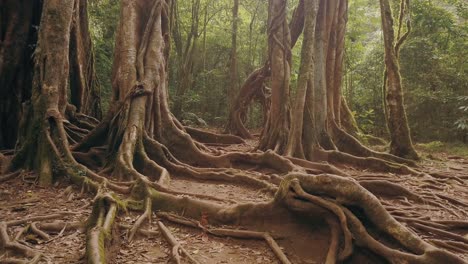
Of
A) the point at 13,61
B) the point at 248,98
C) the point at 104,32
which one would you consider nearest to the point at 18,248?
the point at 13,61

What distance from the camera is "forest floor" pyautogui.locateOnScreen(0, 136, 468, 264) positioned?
11.6 ft

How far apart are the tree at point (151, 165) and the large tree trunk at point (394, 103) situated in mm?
1669

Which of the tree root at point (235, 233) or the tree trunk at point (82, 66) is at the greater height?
the tree trunk at point (82, 66)

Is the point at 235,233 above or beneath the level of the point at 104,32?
beneath

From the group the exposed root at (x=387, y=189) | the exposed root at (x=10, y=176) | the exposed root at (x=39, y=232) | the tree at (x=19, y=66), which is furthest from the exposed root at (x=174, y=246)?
the tree at (x=19, y=66)

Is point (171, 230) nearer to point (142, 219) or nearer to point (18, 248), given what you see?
point (142, 219)

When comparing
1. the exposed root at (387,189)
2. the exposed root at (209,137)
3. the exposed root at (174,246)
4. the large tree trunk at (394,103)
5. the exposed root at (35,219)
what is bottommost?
the exposed root at (174,246)

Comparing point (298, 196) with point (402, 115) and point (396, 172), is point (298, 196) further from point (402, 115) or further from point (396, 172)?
point (402, 115)

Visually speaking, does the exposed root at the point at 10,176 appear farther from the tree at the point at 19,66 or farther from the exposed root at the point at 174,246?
the exposed root at the point at 174,246

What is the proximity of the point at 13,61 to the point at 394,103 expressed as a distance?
26.4 ft

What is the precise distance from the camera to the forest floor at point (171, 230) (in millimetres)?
3533

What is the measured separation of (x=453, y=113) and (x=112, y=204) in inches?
451

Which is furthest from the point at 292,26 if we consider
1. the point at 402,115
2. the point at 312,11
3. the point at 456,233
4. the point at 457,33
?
the point at 456,233

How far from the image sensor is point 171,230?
4.12 m
